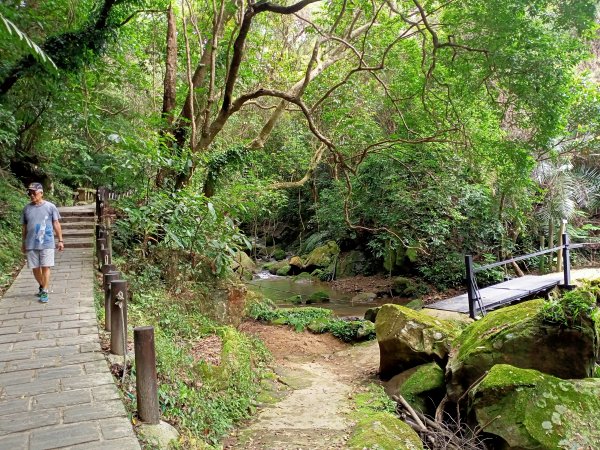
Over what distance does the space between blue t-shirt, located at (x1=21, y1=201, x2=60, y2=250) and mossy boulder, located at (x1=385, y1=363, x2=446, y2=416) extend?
581cm

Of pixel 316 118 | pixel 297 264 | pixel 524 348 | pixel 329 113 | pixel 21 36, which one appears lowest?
pixel 297 264

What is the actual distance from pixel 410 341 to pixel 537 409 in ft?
8.89

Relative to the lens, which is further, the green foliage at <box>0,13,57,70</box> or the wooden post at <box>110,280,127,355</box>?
the wooden post at <box>110,280,127,355</box>

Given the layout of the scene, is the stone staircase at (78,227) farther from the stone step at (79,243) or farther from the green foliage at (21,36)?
the green foliage at (21,36)

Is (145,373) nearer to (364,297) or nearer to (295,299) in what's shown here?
(295,299)

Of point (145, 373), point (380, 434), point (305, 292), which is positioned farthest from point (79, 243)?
point (305, 292)

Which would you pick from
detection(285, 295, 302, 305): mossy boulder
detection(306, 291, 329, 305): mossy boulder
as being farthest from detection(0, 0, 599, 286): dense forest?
detection(285, 295, 302, 305): mossy boulder

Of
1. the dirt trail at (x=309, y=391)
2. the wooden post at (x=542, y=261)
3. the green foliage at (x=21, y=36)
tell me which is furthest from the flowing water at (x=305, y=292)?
the green foliage at (x=21, y=36)

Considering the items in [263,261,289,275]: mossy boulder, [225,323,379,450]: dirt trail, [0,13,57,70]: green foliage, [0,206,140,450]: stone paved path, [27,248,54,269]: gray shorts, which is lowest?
[225,323,379,450]: dirt trail

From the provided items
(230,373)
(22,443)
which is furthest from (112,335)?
(230,373)

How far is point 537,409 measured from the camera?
→ 4859 millimetres

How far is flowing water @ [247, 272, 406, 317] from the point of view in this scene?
51.2 feet

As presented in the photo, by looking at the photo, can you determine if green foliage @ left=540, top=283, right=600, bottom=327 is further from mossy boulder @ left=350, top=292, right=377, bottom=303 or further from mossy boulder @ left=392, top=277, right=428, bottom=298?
mossy boulder @ left=350, top=292, right=377, bottom=303

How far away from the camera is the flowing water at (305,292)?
15.6 m
